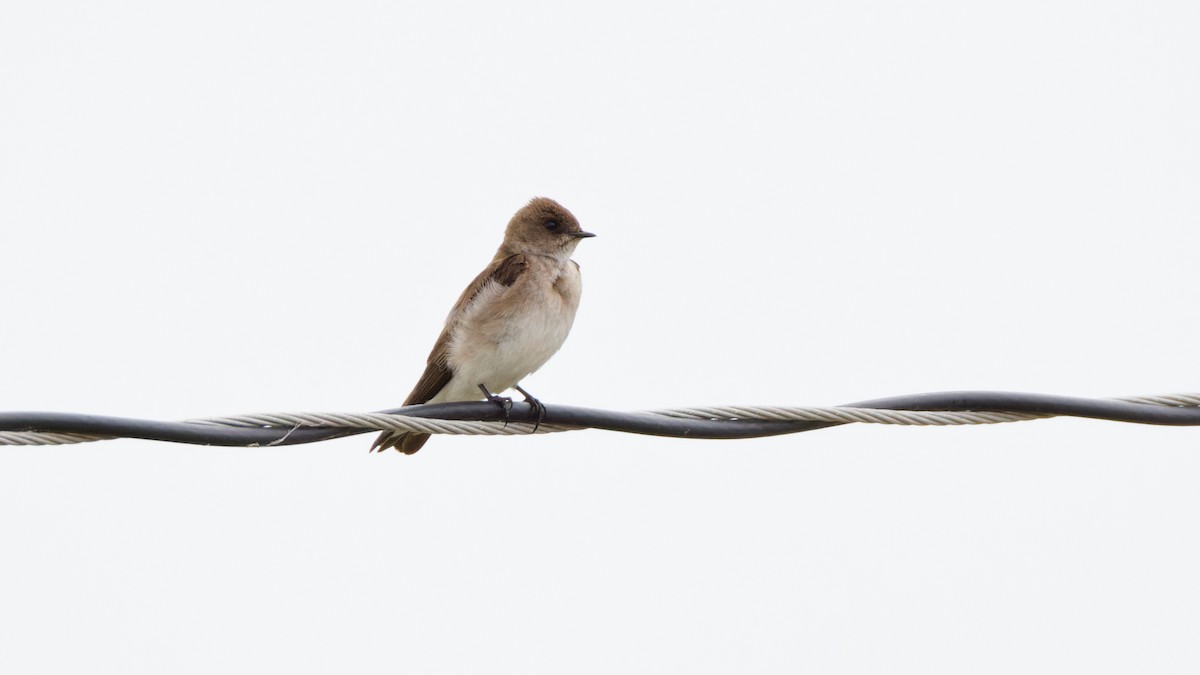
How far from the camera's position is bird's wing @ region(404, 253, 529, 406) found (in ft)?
24.3

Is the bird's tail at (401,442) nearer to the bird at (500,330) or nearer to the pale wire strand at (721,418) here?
the bird at (500,330)

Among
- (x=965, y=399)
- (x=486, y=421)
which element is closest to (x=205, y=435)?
(x=486, y=421)

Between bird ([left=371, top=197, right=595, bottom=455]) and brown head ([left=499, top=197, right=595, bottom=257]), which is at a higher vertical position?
brown head ([left=499, top=197, right=595, bottom=257])

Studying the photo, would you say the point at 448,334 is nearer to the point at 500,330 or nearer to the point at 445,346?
the point at 445,346

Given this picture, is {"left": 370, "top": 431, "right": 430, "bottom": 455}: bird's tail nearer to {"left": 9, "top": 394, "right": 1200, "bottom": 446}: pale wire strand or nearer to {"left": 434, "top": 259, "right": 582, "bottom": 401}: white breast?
{"left": 434, "top": 259, "right": 582, "bottom": 401}: white breast

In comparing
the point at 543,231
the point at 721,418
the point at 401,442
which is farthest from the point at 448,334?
the point at 721,418

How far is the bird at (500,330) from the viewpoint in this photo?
731 cm

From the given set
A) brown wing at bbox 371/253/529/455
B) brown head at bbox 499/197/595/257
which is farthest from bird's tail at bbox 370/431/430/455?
brown head at bbox 499/197/595/257

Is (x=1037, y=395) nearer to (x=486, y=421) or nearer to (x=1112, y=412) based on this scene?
(x=1112, y=412)

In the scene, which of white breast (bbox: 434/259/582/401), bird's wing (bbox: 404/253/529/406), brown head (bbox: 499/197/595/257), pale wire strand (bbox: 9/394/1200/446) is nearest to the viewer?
pale wire strand (bbox: 9/394/1200/446)

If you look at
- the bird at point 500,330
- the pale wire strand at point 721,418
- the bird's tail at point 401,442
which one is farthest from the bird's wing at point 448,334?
the pale wire strand at point 721,418

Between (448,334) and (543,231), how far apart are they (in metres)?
1.16

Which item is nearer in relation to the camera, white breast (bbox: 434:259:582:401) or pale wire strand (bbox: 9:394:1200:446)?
pale wire strand (bbox: 9:394:1200:446)

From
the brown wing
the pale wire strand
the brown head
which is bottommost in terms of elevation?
the pale wire strand
